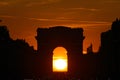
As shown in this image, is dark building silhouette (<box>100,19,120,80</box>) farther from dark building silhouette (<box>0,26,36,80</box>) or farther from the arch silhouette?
dark building silhouette (<box>0,26,36,80</box>)

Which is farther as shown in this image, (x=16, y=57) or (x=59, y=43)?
(x=59, y=43)

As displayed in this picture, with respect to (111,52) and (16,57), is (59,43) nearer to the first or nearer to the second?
(16,57)

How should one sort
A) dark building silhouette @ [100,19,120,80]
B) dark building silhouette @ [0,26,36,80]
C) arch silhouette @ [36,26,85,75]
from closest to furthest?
1. dark building silhouette @ [100,19,120,80]
2. dark building silhouette @ [0,26,36,80]
3. arch silhouette @ [36,26,85,75]

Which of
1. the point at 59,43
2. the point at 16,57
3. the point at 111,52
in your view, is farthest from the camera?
the point at 59,43

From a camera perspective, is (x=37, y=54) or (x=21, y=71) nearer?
(x=21, y=71)

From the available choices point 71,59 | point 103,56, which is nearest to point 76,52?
point 71,59

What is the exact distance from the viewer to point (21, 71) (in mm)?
109125

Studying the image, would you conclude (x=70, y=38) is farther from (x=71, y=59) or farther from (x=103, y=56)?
(x=103, y=56)

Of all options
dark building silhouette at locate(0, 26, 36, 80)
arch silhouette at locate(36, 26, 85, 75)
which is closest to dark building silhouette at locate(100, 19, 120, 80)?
arch silhouette at locate(36, 26, 85, 75)

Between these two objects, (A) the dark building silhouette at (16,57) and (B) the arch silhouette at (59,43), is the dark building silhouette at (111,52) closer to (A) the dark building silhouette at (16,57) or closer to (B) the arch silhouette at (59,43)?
(B) the arch silhouette at (59,43)

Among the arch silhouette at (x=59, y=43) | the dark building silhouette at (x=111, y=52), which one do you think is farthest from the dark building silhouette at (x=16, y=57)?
the dark building silhouette at (x=111, y=52)

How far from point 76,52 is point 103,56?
13143 mm

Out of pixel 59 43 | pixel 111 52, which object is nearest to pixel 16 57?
pixel 111 52

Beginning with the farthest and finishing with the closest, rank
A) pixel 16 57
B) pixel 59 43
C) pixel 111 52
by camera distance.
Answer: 1. pixel 59 43
2. pixel 16 57
3. pixel 111 52
